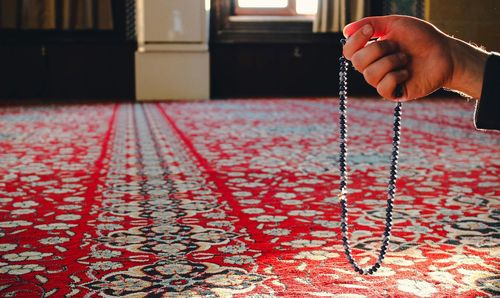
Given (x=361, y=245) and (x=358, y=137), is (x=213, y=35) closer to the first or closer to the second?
(x=358, y=137)

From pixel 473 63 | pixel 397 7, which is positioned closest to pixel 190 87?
pixel 397 7

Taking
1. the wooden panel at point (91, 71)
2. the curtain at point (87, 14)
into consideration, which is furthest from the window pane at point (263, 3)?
the curtain at point (87, 14)

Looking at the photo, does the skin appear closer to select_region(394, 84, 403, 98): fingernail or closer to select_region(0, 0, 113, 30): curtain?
select_region(394, 84, 403, 98): fingernail

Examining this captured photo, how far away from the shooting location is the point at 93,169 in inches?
119

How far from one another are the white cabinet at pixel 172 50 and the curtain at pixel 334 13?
128 cm

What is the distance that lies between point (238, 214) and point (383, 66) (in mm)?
1351

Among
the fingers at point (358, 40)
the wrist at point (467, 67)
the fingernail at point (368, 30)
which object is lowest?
the wrist at point (467, 67)

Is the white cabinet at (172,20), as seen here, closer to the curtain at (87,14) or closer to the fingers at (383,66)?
the curtain at (87,14)

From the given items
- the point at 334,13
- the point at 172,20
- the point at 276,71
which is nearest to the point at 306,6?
the point at 334,13

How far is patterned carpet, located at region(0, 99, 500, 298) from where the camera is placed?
1.42 m

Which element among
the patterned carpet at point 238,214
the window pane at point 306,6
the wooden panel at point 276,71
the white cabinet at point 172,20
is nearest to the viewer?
the patterned carpet at point 238,214

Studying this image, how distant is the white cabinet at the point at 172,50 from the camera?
7648 mm

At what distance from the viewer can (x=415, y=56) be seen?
0.83m

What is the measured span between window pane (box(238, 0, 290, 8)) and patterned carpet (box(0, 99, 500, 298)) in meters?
4.01
